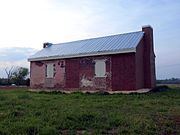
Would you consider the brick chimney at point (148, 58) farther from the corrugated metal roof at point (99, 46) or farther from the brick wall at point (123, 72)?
the brick wall at point (123, 72)

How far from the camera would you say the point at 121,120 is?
30.0 ft

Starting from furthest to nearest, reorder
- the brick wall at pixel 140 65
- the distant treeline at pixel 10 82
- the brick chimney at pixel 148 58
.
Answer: the distant treeline at pixel 10 82 → the brick chimney at pixel 148 58 → the brick wall at pixel 140 65

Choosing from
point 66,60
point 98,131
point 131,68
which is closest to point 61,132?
point 98,131

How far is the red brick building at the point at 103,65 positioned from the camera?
21969mm

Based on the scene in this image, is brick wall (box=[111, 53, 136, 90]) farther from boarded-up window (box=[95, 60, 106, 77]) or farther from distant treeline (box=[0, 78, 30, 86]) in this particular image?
distant treeline (box=[0, 78, 30, 86])

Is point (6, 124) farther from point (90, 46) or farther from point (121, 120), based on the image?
point (90, 46)

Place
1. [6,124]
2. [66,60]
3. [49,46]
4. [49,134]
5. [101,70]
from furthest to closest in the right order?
[49,46]
[66,60]
[101,70]
[6,124]
[49,134]

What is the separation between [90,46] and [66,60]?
2565 mm

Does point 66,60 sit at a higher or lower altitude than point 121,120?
higher

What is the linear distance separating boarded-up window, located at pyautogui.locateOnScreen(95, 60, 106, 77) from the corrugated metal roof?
0.76m

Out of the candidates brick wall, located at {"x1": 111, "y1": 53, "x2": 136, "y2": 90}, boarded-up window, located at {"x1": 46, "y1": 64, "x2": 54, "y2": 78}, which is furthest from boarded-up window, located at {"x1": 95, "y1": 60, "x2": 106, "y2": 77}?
boarded-up window, located at {"x1": 46, "y1": 64, "x2": 54, "y2": 78}

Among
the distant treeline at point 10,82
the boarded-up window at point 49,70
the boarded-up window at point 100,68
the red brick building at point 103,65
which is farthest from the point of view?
the distant treeline at point 10,82

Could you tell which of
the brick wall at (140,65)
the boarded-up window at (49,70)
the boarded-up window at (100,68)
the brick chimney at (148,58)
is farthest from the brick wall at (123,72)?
the boarded-up window at (49,70)

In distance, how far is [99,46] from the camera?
2464 centimetres
